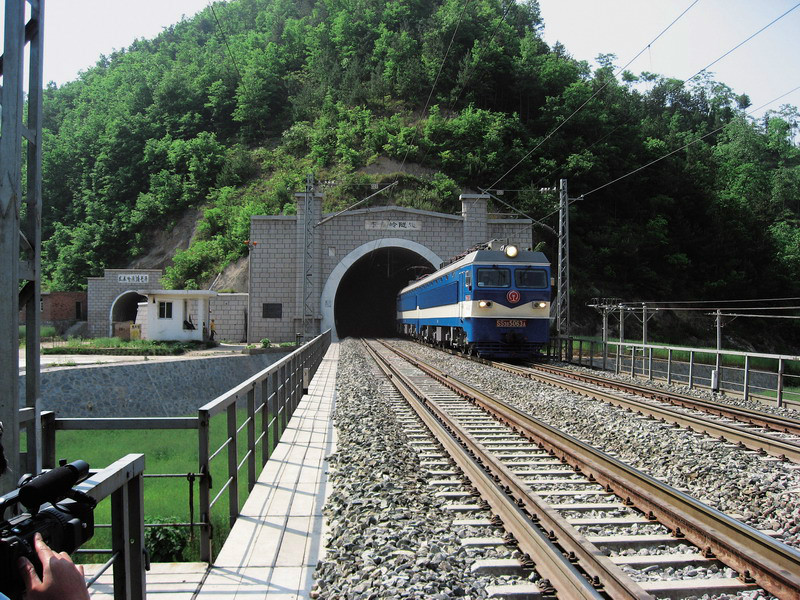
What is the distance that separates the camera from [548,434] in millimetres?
7984

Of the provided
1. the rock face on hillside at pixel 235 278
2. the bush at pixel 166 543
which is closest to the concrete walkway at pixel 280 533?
the bush at pixel 166 543

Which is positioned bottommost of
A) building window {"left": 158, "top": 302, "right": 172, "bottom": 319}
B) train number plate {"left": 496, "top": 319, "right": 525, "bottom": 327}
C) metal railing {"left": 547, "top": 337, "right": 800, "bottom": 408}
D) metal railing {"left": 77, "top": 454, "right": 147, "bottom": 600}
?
metal railing {"left": 547, "top": 337, "right": 800, "bottom": 408}

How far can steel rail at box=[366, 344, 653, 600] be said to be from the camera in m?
3.62

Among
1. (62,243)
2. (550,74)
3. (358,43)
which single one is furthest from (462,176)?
(62,243)

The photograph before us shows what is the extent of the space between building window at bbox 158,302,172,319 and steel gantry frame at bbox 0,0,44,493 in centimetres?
2636

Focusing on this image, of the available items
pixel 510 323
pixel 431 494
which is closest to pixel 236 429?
pixel 431 494

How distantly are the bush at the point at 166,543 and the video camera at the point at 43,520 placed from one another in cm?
662

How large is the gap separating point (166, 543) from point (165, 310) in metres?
22.0

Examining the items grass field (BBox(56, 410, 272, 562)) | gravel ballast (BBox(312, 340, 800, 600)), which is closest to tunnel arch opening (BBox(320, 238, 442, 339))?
grass field (BBox(56, 410, 272, 562))

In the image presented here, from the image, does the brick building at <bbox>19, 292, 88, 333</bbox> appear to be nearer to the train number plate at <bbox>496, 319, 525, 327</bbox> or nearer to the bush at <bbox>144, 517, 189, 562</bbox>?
the train number plate at <bbox>496, 319, 525, 327</bbox>

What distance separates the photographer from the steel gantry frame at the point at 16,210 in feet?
10.1

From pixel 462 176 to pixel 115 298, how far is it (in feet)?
86.5

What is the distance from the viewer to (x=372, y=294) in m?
48.5

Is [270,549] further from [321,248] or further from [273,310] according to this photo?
[321,248]
